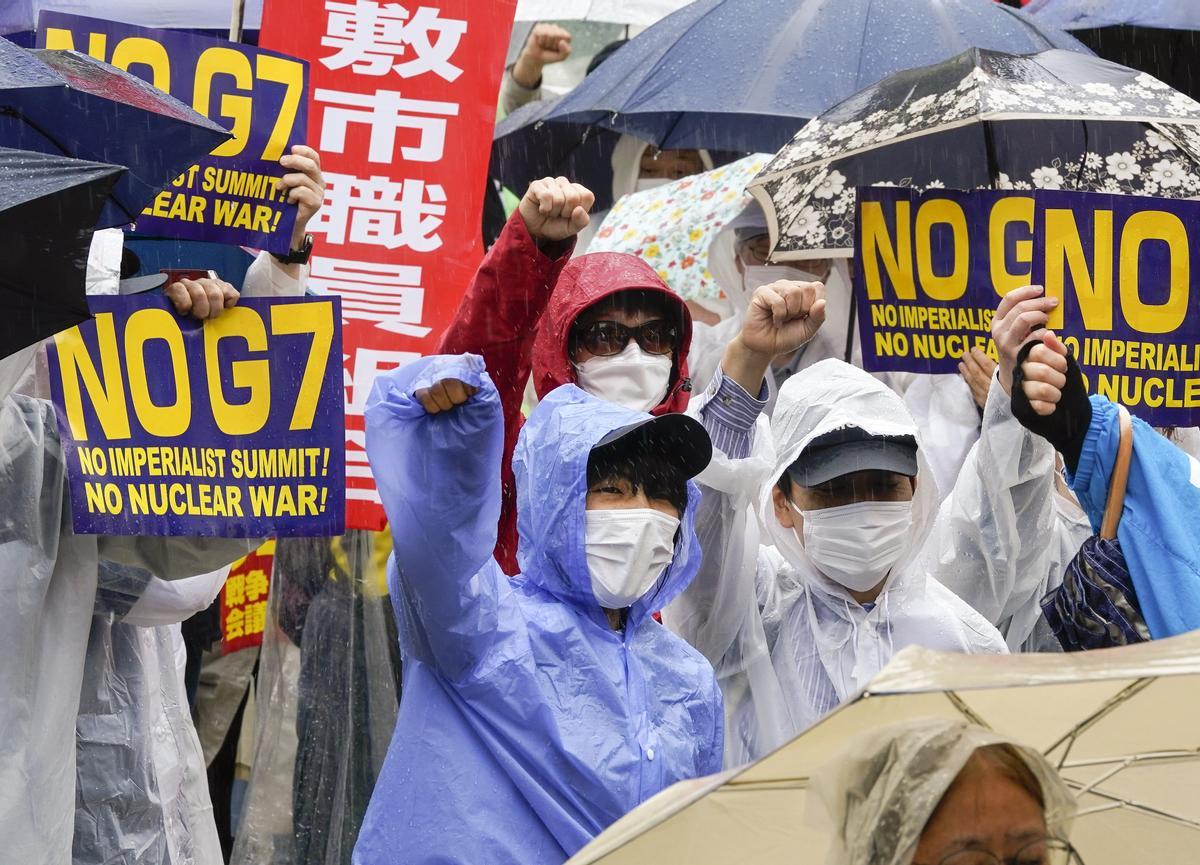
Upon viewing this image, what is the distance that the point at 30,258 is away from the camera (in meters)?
3.42

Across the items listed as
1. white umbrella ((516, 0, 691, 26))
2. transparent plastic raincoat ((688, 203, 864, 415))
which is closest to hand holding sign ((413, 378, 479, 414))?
transparent plastic raincoat ((688, 203, 864, 415))

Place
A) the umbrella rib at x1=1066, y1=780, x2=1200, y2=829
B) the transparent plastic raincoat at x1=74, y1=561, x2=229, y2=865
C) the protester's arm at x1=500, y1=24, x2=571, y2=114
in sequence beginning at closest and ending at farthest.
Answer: the umbrella rib at x1=1066, y1=780, x2=1200, y2=829 < the transparent plastic raincoat at x1=74, y1=561, x2=229, y2=865 < the protester's arm at x1=500, y1=24, x2=571, y2=114

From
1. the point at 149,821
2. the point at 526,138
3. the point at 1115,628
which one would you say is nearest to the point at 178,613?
the point at 149,821

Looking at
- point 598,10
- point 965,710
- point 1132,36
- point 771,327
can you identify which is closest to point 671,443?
point 771,327

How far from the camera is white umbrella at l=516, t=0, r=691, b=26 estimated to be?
27.0ft

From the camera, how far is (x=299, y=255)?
4.61m

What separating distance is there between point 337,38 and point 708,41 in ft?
5.38

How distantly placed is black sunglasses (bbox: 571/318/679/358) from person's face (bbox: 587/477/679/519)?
0.86 m

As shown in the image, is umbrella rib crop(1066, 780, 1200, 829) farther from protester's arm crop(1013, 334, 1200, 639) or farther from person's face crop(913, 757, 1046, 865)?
protester's arm crop(1013, 334, 1200, 639)

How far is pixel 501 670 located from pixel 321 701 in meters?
2.25

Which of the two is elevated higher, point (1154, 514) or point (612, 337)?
point (612, 337)

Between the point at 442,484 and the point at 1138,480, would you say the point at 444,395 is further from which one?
the point at 1138,480

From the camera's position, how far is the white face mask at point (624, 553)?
12.1 feet

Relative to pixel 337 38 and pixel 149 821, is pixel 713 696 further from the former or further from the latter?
pixel 337 38
